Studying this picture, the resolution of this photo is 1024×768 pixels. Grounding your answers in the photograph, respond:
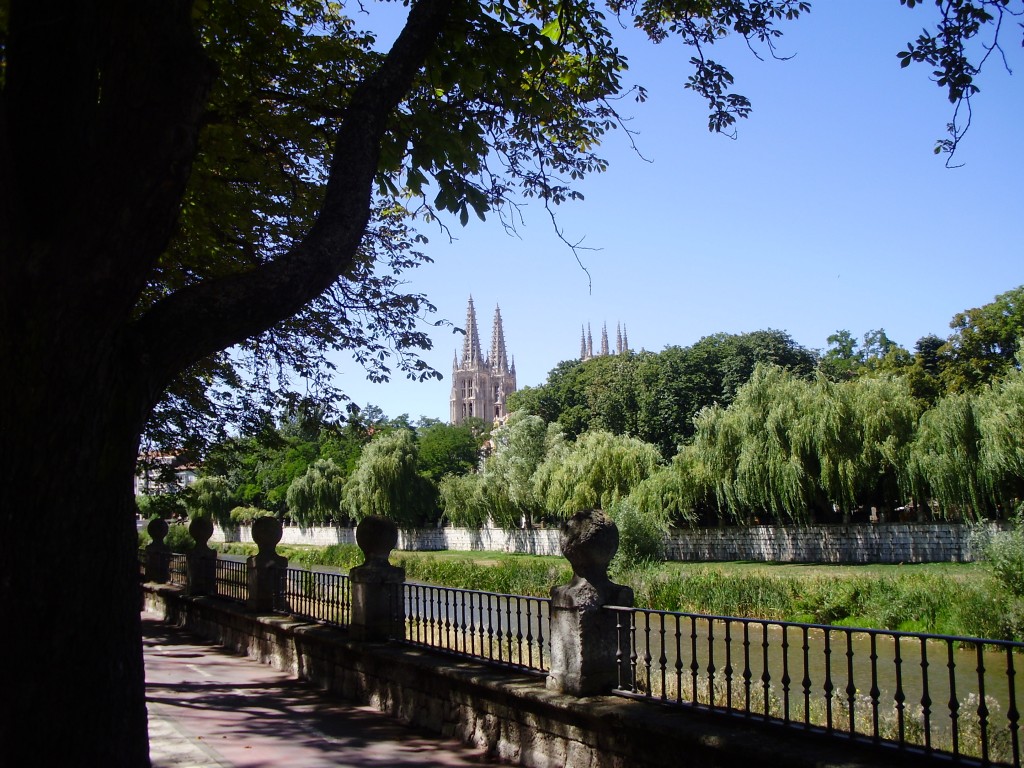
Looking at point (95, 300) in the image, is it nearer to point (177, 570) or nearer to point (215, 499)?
point (177, 570)

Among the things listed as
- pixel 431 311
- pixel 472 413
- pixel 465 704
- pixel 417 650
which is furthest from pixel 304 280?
pixel 472 413

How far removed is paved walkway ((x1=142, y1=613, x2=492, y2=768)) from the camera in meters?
7.03

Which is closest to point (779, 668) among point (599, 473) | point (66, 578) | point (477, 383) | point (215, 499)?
point (66, 578)

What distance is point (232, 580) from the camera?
14.7 metres

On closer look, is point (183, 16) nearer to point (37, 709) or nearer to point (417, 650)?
point (37, 709)

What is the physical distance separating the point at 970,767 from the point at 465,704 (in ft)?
13.8

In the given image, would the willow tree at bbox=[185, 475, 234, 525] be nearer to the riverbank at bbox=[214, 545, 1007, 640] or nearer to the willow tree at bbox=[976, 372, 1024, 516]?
the riverbank at bbox=[214, 545, 1007, 640]

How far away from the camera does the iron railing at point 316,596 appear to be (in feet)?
35.2

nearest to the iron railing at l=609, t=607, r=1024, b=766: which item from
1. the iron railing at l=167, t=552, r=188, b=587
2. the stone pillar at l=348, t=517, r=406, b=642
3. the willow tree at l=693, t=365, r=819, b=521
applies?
the stone pillar at l=348, t=517, r=406, b=642

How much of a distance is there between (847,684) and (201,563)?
12259 millimetres

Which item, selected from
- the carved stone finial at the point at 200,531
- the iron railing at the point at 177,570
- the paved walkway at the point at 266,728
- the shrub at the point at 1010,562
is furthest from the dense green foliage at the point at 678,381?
the paved walkway at the point at 266,728

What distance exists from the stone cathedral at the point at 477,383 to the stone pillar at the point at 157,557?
12350 centimetres

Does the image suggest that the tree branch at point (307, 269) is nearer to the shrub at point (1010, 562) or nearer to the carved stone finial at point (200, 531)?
the carved stone finial at point (200, 531)

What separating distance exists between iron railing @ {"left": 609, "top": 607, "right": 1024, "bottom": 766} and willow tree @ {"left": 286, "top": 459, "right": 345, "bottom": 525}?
130 ft
